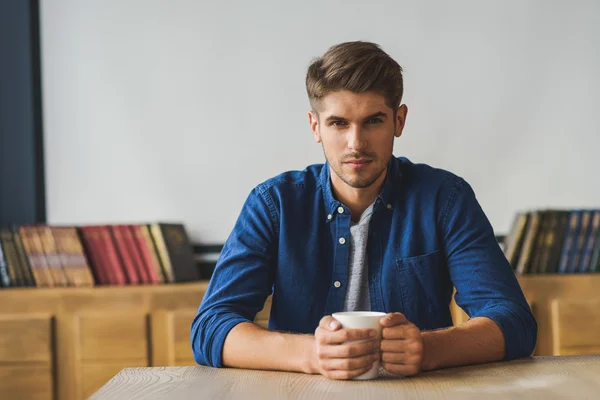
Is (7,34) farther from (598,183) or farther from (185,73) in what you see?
(598,183)

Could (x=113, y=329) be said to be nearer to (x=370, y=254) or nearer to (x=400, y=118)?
(x=370, y=254)

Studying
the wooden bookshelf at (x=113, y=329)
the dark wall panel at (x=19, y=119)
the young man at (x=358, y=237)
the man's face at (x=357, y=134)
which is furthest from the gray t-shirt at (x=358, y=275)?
the dark wall panel at (x=19, y=119)

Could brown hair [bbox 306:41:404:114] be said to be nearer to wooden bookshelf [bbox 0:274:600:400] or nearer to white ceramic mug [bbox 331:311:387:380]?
white ceramic mug [bbox 331:311:387:380]

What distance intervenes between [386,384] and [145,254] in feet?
6.04

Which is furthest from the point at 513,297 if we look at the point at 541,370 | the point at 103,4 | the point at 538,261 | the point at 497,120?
the point at 103,4

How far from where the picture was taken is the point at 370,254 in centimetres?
172

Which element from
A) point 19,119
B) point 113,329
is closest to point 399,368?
point 113,329

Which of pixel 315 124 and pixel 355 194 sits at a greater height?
pixel 315 124

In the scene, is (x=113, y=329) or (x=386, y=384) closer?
(x=386, y=384)

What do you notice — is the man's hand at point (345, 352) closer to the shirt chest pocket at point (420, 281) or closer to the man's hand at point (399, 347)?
the man's hand at point (399, 347)

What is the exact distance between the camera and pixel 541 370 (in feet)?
4.23

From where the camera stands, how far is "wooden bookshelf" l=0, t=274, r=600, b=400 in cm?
272

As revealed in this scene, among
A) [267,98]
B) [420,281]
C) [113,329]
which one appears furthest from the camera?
[267,98]

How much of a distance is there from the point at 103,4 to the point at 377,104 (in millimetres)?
1917
